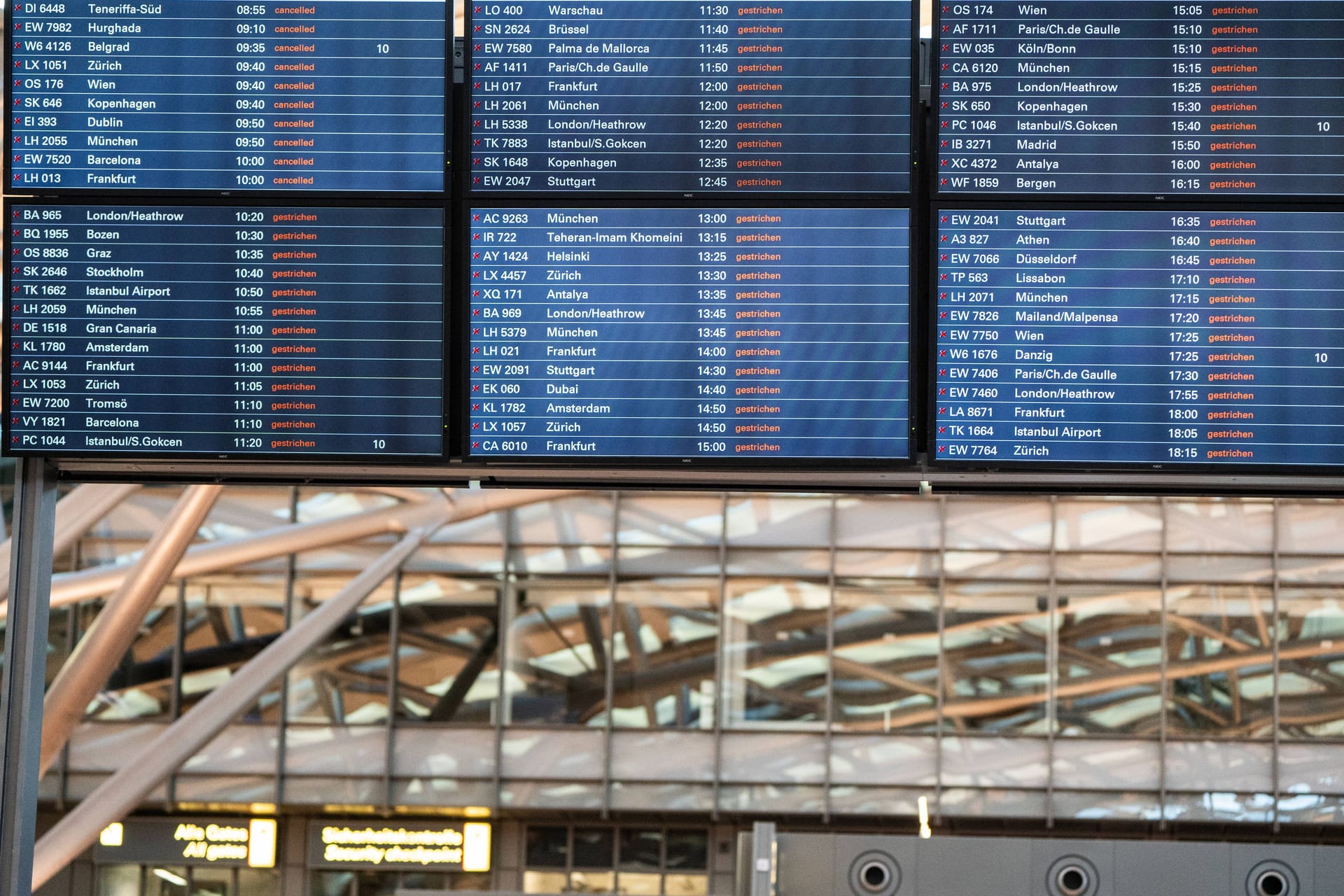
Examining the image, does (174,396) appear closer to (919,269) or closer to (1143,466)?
(919,269)

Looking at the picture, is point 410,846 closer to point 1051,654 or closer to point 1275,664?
point 1051,654

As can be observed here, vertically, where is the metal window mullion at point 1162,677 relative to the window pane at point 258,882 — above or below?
above

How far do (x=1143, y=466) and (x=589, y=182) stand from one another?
284cm

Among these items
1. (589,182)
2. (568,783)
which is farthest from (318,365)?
(568,783)

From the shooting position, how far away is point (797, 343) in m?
8.15

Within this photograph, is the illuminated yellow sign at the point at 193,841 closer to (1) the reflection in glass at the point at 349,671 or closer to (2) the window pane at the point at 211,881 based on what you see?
(2) the window pane at the point at 211,881

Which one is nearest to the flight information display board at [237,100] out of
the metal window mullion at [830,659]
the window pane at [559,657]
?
the metal window mullion at [830,659]

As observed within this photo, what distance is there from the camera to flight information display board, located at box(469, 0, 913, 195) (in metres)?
8.26

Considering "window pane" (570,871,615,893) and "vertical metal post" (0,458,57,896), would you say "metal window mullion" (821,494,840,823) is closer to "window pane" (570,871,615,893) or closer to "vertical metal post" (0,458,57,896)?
"window pane" (570,871,615,893)

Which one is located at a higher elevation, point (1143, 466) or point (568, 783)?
point (1143, 466)

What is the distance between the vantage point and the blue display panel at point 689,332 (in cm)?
808

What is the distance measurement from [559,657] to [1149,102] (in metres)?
21.1

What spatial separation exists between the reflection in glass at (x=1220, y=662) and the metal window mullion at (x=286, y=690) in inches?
540

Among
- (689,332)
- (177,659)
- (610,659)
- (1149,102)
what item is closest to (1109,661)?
(610,659)
